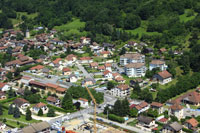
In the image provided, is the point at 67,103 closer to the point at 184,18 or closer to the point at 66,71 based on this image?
the point at 66,71

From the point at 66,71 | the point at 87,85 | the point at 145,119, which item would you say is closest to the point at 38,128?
the point at 145,119

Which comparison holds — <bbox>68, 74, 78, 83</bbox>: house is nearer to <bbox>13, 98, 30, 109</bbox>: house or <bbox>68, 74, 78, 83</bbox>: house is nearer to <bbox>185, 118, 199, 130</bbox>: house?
<bbox>13, 98, 30, 109</bbox>: house

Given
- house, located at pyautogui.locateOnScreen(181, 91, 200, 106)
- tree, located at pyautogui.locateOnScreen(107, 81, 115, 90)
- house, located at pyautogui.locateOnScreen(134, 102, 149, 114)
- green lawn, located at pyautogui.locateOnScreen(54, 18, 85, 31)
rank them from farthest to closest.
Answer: green lawn, located at pyautogui.locateOnScreen(54, 18, 85, 31)
tree, located at pyautogui.locateOnScreen(107, 81, 115, 90)
house, located at pyautogui.locateOnScreen(181, 91, 200, 106)
house, located at pyautogui.locateOnScreen(134, 102, 149, 114)

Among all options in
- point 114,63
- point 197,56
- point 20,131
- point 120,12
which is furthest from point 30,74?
point 120,12

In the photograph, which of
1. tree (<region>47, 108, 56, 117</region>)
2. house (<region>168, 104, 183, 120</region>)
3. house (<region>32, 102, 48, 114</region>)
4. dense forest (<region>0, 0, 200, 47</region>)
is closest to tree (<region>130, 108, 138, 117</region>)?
house (<region>168, 104, 183, 120</region>)

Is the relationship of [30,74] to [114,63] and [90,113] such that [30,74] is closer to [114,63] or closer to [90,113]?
[114,63]

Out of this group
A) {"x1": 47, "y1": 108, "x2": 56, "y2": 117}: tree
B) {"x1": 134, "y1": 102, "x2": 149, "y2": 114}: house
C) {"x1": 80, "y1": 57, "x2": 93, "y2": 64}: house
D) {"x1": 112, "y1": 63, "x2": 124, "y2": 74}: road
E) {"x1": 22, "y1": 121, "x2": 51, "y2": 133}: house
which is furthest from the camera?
{"x1": 80, "y1": 57, "x2": 93, "y2": 64}: house

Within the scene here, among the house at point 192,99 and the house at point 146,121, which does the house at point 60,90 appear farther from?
the house at point 192,99

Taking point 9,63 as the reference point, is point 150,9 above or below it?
above
